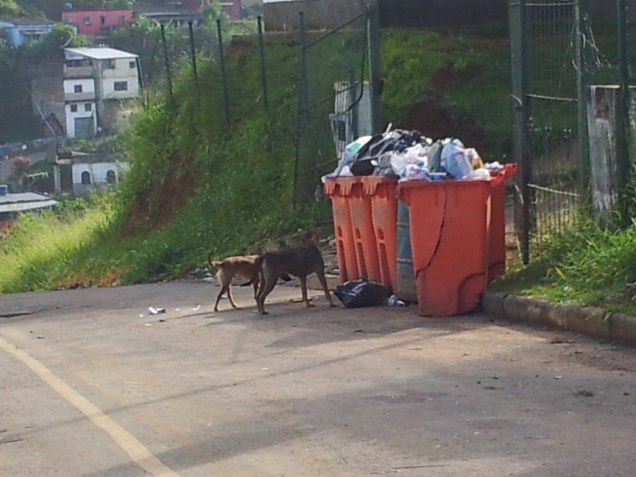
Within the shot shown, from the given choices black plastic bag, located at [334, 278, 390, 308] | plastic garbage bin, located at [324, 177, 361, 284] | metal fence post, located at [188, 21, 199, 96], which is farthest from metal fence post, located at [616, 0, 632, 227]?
metal fence post, located at [188, 21, 199, 96]

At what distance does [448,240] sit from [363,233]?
1.86 metres

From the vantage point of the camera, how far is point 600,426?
748 centimetres

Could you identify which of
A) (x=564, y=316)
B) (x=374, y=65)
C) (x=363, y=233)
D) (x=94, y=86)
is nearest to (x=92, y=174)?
(x=94, y=86)

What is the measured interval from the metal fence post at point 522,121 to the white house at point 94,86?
2440cm

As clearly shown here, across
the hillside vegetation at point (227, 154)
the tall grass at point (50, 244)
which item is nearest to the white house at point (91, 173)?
the tall grass at point (50, 244)

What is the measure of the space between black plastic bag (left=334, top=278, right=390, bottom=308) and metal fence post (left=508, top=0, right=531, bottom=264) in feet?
4.65

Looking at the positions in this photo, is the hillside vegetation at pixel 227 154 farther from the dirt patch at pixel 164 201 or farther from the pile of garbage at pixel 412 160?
the pile of garbage at pixel 412 160

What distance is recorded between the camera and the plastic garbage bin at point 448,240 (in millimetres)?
12211

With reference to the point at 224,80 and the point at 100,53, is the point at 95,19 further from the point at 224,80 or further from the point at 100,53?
the point at 224,80

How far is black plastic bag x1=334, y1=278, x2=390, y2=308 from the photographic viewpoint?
13367 mm

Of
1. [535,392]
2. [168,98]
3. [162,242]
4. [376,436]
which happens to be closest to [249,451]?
[376,436]

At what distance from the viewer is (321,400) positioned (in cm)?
858

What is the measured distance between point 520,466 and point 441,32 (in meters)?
16.5

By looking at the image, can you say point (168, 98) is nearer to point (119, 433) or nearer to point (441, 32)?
point (441, 32)
